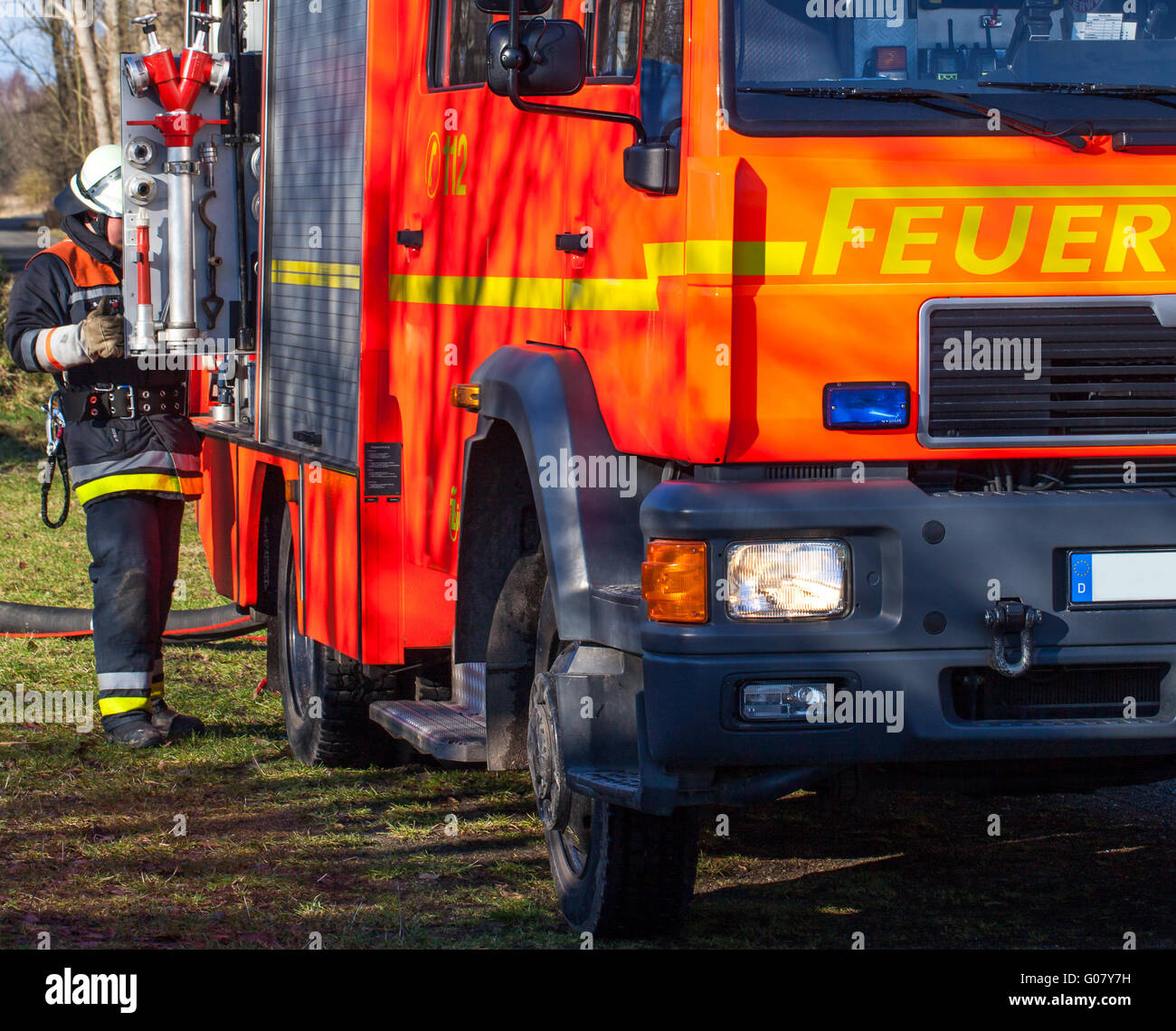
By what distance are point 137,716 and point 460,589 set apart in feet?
8.06

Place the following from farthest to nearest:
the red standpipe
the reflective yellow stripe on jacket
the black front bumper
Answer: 1. the reflective yellow stripe on jacket
2. the red standpipe
3. the black front bumper

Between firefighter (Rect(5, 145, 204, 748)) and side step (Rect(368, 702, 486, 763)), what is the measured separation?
4.38ft

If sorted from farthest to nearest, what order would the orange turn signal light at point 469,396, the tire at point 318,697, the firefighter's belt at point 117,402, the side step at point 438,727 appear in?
the firefighter's belt at point 117,402 → the tire at point 318,697 → the side step at point 438,727 → the orange turn signal light at point 469,396

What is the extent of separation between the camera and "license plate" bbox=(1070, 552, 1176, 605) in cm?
375

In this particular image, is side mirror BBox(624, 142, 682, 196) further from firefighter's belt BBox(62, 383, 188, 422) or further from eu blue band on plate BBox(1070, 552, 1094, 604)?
firefighter's belt BBox(62, 383, 188, 422)

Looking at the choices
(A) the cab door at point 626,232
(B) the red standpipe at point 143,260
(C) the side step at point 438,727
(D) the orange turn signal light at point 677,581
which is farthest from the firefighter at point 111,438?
(D) the orange turn signal light at point 677,581

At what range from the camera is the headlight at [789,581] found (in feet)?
12.1

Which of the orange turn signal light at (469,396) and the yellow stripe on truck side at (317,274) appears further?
the yellow stripe on truck side at (317,274)

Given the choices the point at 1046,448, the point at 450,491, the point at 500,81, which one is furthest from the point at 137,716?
the point at 1046,448

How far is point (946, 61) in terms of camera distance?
3855 mm

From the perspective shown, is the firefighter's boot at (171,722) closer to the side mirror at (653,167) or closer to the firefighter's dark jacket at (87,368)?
the firefighter's dark jacket at (87,368)

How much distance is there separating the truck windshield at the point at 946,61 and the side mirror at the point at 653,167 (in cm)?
17

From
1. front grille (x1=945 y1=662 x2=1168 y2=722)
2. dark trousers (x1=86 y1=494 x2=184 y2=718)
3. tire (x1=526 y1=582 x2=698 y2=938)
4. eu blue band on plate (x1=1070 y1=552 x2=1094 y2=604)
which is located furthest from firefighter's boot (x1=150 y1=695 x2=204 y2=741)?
eu blue band on plate (x1=1070 y1=552 x2=1094 y2=604)

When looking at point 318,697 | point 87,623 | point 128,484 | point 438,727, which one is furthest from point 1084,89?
point 87,623
